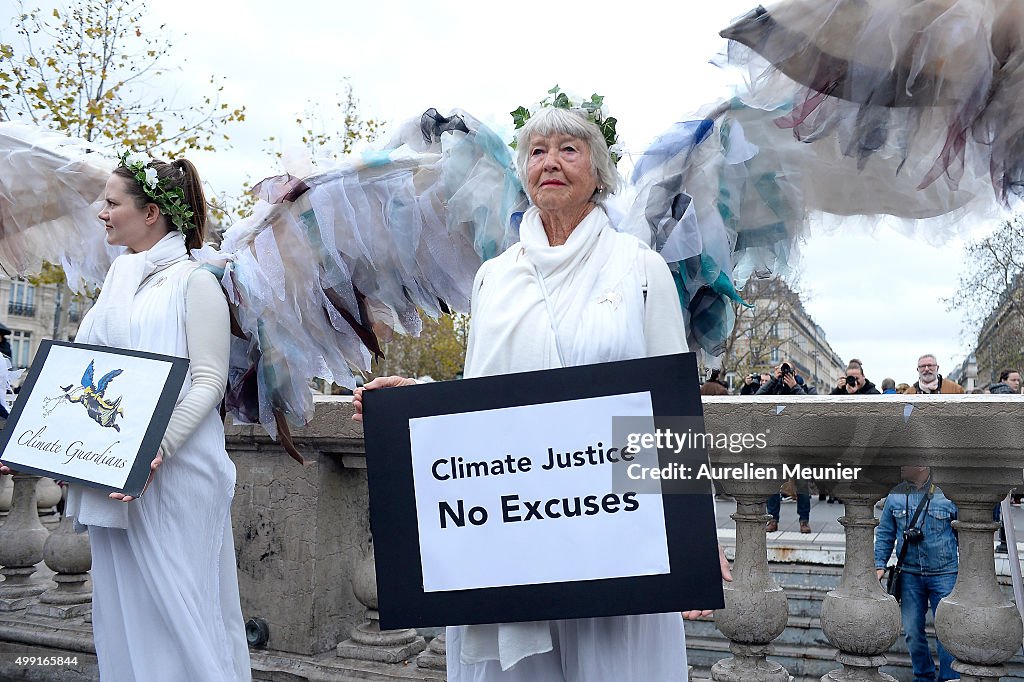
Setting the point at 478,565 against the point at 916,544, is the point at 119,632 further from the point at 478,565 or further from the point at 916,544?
the point at 916,544

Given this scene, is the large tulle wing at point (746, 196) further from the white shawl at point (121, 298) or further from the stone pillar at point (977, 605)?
the white shawl at point (121, 298)

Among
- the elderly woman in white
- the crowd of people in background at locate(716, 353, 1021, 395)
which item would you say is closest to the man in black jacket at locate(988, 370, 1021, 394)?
the crowd of people in background at locate(716, 353, 1021, 395)

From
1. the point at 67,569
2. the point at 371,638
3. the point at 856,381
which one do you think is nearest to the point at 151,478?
the point at 371,638

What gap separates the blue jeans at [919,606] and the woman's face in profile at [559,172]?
319 centimetres

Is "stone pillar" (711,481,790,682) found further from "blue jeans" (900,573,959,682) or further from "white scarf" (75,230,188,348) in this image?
"white scarf" (75,230,188,348)

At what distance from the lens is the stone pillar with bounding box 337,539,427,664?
144 inches

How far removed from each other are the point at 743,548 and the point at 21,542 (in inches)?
148

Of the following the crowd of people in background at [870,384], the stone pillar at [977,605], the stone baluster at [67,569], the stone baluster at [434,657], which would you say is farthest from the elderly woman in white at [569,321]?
the crowd of people in background at [870,384]

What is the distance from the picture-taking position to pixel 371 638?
368cm

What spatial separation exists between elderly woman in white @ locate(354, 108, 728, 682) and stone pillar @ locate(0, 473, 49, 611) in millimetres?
3393

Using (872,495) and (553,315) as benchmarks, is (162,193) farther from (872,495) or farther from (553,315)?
(872,495)

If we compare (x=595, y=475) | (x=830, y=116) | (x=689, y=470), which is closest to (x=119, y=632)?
(x=595, y=475)

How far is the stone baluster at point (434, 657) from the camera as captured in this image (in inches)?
139

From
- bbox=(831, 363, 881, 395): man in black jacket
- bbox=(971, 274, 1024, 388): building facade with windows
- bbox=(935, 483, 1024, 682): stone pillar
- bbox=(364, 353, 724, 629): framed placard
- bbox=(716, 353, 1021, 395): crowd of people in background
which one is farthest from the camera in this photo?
bbox=(971, 274, 1024, 388): building facade with windows
